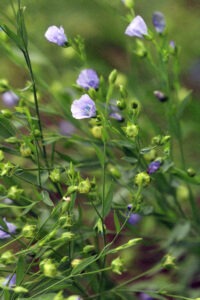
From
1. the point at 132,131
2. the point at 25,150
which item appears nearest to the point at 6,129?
the point at 25,150

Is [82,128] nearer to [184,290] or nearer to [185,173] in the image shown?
[185,173]

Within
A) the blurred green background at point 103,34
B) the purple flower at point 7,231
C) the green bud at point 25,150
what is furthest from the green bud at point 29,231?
the blurred green background at point 103,34

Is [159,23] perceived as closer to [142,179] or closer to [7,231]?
[142,179]

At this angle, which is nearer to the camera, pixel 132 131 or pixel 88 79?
pixel 132 131

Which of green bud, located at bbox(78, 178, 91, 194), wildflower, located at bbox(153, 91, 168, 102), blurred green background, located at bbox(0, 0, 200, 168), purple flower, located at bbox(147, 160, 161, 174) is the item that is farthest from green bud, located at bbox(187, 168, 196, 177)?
blurred green background, located at bbox(0, 0, 200, 168)

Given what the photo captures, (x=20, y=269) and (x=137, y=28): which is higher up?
(x=137, y=28)

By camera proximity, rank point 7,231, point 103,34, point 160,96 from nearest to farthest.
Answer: point 7,231 < point 160,96 < point 103,34

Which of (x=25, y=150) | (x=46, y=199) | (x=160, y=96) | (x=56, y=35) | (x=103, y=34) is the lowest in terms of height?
(x=46, y=199)

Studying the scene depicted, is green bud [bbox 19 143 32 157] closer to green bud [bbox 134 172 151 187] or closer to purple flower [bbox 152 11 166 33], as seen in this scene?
green bud [bbox 134 172 151 187]
